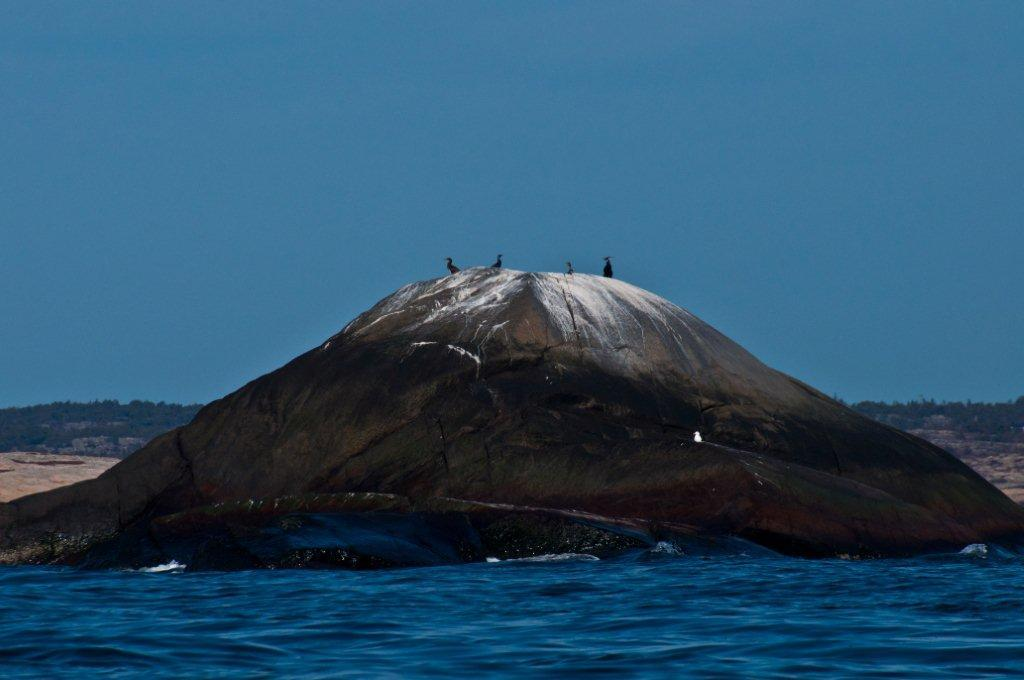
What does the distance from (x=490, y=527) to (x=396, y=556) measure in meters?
1.52

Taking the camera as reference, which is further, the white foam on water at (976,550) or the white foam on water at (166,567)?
the white foam on water at (976,550)

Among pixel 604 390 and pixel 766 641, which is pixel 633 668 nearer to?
pixel 766 641

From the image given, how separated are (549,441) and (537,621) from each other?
23.4 ft

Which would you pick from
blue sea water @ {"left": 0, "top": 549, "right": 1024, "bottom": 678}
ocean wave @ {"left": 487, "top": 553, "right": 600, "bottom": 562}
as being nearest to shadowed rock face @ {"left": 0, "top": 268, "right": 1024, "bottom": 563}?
ocean wave @ {"left": 487, "top": 553, "right": 600, "bottom": 562}

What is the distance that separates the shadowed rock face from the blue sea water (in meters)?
1.52

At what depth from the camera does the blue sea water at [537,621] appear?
40.1ft

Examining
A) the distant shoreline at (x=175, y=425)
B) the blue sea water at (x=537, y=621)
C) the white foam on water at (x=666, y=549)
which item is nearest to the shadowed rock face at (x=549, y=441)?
the white foam on water at (x=666, y=549)

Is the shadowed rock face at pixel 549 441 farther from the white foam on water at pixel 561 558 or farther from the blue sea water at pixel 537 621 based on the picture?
the blue sea water at pixel 537 621

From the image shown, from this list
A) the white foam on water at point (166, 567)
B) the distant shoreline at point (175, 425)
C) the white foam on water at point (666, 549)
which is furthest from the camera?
the distant shoreline at point (175, 425)

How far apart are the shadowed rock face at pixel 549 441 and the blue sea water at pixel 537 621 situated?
1518 mm

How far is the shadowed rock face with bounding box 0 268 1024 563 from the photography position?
803 inches

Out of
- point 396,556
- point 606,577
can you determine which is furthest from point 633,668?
Result: point 396,556

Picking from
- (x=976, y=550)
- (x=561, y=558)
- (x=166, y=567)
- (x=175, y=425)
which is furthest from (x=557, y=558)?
(x=175, y=425)

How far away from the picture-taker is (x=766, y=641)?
13.2 meters
